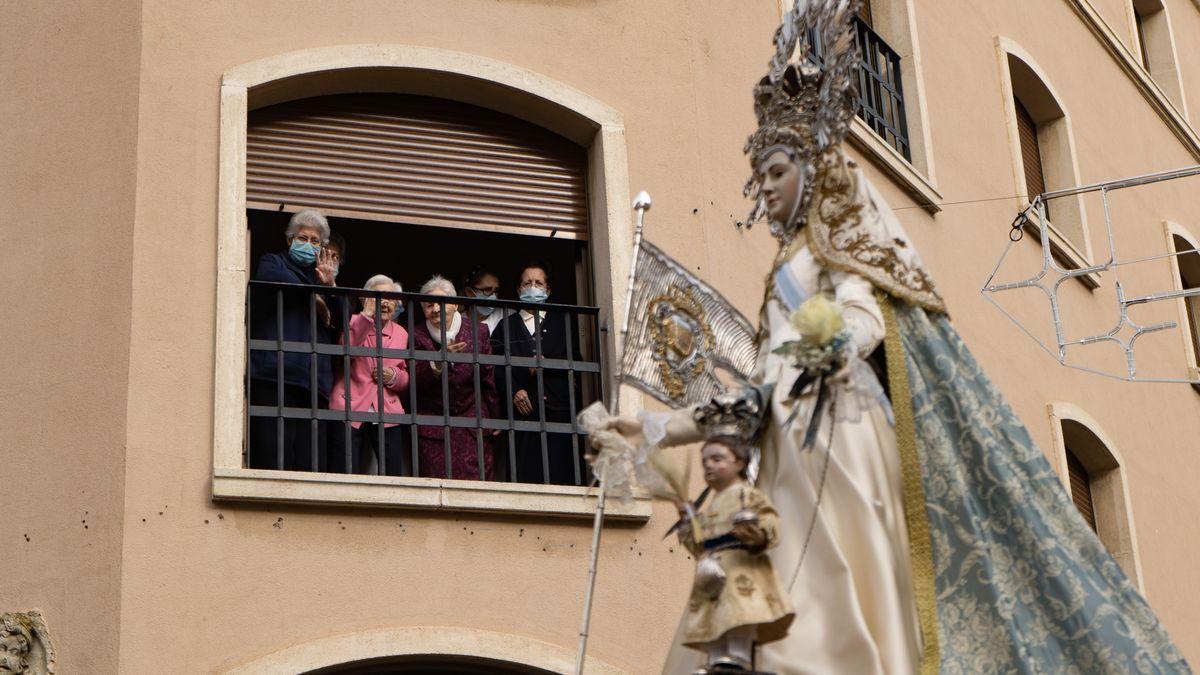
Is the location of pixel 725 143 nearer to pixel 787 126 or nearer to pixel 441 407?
pixel 441 407

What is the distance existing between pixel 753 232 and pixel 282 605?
3503 millimetres

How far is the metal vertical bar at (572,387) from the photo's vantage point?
11.2 m

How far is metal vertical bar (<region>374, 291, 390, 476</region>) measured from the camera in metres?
10.8

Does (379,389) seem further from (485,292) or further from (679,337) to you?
(679,337)

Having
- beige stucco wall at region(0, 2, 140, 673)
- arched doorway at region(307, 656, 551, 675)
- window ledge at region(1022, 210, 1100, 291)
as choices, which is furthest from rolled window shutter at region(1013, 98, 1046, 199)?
beige stucco wall at region(0, 2, 140, 673)

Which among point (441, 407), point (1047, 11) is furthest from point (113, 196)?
point (1047, 11)

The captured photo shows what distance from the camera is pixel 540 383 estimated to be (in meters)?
11.4

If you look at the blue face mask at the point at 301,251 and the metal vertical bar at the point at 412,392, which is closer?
the metal vertical bar at the point at 412,392

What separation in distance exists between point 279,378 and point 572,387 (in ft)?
5.20

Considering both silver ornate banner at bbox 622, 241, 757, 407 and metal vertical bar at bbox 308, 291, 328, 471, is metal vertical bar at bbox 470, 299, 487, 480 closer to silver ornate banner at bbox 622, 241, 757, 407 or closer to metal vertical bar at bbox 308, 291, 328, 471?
metal vertical bar at bbox 308, 291, 328, 471

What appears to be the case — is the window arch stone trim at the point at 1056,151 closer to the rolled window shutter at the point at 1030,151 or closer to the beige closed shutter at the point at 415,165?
the rolled window shutter at the point at 1030,151

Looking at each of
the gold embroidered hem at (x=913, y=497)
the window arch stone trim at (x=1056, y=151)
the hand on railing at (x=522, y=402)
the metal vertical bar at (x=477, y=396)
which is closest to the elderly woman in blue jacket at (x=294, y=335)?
the metal vertical bar at (x=477, y=396)

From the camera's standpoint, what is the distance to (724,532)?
692cm

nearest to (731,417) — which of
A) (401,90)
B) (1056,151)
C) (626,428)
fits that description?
(626,428)
